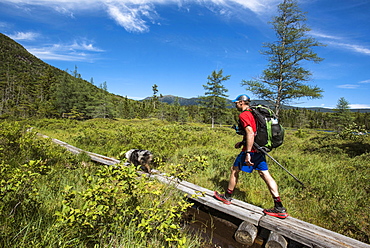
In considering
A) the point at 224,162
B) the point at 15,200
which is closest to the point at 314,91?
the point at 224,162

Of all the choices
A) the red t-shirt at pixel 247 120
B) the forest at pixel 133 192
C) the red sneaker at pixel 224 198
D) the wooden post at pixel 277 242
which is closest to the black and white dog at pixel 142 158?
the forest at pixel 133 192

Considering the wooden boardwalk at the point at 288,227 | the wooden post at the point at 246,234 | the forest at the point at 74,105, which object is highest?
the forest at the point at 74,105

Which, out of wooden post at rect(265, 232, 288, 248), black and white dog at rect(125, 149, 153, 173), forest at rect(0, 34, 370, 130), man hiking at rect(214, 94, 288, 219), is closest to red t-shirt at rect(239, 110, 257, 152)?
man hiking at rect(214, 94, 288, 219)

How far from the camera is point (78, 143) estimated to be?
915cm

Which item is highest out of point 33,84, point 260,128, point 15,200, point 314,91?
point 33,84

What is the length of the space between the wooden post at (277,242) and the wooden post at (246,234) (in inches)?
9.5

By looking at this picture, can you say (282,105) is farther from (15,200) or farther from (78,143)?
(15,200)

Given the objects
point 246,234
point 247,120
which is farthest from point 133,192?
point 247,120

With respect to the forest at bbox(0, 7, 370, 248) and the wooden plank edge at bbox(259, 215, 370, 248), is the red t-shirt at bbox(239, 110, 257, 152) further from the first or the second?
the wooden plank edge at bbox(259, 215, 370, 248)

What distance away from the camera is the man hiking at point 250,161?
10.1 feet

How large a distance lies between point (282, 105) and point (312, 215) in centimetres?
1497

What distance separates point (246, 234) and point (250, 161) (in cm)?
121

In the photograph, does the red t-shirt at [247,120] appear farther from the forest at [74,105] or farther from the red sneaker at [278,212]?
the forest at [74,105]

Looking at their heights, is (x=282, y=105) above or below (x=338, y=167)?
above
